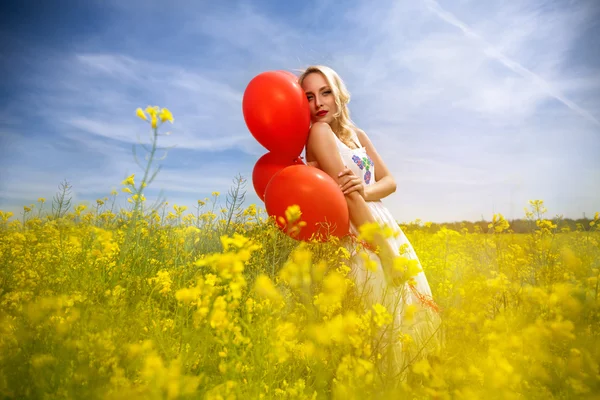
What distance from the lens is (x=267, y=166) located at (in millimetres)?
3154

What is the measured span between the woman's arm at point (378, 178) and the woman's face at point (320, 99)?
20.4 inches

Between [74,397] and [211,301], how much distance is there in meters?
0.61

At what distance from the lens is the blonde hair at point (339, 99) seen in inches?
121

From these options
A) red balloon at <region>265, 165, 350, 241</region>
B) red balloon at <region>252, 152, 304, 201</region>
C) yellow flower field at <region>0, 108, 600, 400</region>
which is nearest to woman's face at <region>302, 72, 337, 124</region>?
red balloon at <region>252, 152, 304, 201</region>

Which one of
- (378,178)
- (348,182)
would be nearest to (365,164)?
(378,178)

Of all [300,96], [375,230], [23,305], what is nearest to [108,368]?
[23,305]

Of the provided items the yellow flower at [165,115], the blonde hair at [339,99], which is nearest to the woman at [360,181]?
the blonde hair at [339,99]

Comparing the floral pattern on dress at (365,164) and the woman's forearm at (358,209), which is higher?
the floral pattern on dress at (365,164)

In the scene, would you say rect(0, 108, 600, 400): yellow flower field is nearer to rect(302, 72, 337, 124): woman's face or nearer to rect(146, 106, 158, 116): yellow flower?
rect(146, 106, 158, 116): yellow flower

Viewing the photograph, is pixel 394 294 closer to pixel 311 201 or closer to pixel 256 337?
pixel 311 201

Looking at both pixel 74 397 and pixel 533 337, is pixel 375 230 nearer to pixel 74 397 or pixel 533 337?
pixel 533 337

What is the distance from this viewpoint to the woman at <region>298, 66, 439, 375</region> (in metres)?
2.53

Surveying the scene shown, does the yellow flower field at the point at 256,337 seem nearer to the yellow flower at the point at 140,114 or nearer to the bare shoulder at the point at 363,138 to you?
the yellow flower at the point at 140,114

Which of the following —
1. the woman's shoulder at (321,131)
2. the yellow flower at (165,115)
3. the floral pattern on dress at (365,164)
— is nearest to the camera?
the yellow flower at (165,115)
